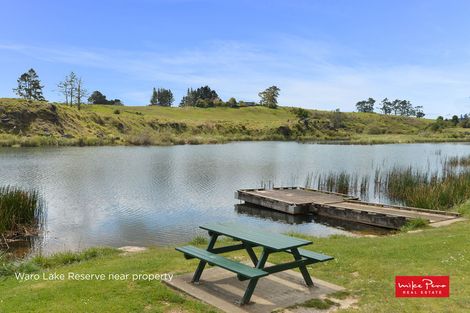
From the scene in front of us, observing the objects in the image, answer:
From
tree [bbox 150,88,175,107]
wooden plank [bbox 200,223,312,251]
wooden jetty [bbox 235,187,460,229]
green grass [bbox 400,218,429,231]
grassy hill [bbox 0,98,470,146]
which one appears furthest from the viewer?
tree [bbox 150,88,175,107]

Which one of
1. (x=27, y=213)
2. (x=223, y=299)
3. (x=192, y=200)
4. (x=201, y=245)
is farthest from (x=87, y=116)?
(x=223, y=299)

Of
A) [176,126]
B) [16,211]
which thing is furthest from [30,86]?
[16,211]

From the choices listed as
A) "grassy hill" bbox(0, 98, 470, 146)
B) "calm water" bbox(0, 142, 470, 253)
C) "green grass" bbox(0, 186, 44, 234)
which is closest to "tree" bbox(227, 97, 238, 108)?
"grassy hill" bbox(0, 98, 470, 146)

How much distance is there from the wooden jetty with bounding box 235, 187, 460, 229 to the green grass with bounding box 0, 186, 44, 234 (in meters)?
11.1

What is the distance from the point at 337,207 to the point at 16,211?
13.5m

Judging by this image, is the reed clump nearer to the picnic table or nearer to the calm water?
the calm water

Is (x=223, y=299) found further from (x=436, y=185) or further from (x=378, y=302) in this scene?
(x=436, y=185)

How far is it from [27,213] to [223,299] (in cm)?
1220

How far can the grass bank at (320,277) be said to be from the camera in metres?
6.08

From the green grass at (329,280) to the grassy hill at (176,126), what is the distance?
60.6 meters

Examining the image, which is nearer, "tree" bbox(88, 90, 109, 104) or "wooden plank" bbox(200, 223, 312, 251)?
"wooden plank" bbox(200, 223, 312, 251)

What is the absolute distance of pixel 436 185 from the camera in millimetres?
21250

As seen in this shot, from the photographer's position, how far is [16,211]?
1544 centimetres

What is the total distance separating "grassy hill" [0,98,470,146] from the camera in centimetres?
7119
